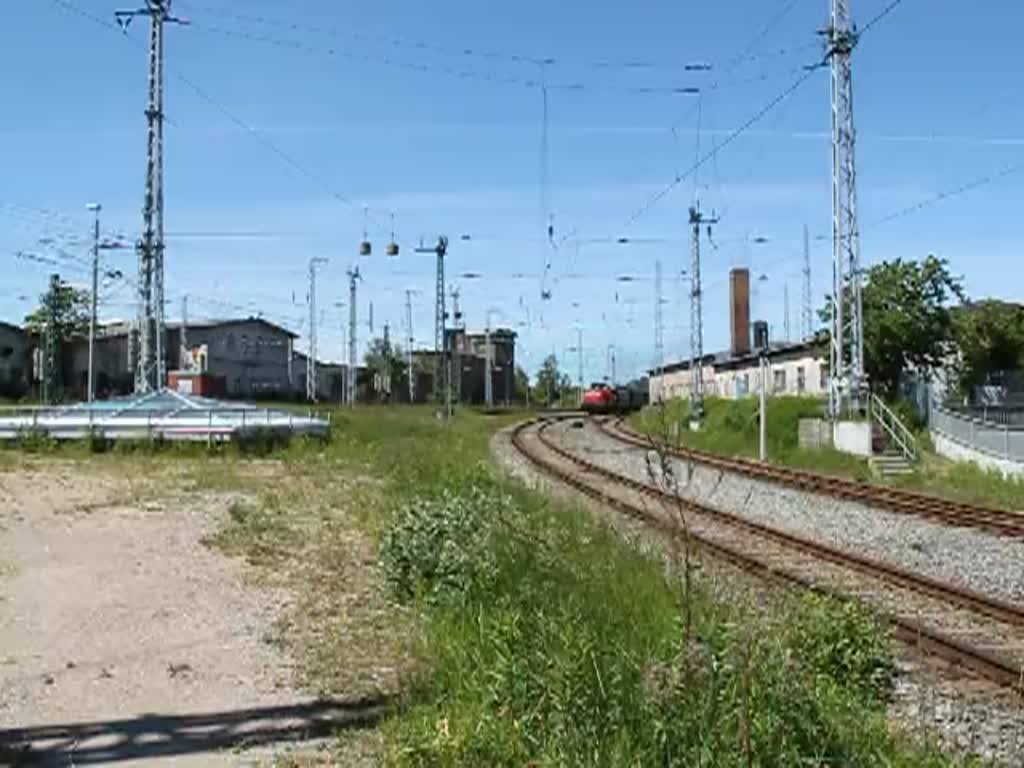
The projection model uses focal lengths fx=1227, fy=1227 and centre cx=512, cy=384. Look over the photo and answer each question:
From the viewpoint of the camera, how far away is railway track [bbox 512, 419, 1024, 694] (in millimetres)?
10594

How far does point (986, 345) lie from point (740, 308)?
39.2 m

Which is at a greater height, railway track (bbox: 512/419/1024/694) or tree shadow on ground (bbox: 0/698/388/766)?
tree shadow on ground (bbox: 0/698/388/766)

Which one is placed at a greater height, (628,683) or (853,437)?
(853,437)

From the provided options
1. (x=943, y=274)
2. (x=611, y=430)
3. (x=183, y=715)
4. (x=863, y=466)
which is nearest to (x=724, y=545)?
(x=183, y=715)

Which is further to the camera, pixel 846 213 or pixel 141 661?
pixel 846 213

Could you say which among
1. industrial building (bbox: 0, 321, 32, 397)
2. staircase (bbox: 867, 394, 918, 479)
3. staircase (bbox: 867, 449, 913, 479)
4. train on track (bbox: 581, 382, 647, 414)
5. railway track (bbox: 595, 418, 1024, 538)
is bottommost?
railway track (bbox: 595, 418, 1024, 538)

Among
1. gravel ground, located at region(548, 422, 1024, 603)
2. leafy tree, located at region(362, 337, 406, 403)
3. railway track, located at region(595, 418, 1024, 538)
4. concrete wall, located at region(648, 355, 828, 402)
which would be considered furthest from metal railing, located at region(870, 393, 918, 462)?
leafy tree, located at region(362, 337, 406, 403)

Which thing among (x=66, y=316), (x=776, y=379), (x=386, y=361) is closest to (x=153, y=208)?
(x=776, y=379)

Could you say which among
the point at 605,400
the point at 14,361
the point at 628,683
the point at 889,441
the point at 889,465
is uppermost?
the point at 14,361

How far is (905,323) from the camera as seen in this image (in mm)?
46781

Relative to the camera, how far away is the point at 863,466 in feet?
118

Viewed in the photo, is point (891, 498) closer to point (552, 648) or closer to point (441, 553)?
point (441, 553)

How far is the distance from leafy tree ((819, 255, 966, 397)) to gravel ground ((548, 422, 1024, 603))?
16077 millimetres

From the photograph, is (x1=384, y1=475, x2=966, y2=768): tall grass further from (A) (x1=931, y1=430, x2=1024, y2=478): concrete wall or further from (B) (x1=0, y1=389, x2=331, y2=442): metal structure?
(B) (x1=0, y1=389, x2=331, y2=442): metal structure
